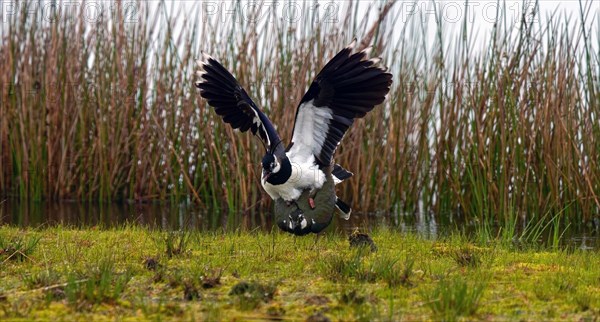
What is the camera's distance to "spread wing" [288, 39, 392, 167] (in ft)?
19.8

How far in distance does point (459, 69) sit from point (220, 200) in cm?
302

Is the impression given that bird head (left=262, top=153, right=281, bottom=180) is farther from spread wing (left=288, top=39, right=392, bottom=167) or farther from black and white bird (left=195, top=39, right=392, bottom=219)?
spread wing (left=288, top=39, right=392, bottom=167)

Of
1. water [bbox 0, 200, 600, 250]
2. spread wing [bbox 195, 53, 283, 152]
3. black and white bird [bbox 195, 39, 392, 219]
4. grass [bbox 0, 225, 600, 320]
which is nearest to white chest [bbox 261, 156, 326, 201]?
black and white bird [bbox 195, 39, 392, 219]

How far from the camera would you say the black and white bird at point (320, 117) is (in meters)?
5.96

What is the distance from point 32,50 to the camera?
10.2 meters

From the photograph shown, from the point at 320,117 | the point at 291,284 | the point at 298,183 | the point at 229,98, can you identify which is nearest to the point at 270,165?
the point at 298,183

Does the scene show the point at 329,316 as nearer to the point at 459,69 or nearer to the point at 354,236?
the point at 354,236

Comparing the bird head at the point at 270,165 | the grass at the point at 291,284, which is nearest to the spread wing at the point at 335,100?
the bird head at the point at 270,165

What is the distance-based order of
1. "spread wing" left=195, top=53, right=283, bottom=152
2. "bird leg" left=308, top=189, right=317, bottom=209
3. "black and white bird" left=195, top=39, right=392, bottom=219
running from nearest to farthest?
1. "black and white bird" left=195, top=39, right=392, bottom=219
2. "bird leg" left=308, top=189, right=317, bottom=209
3. "spread wing" left=195, top=53, right=283, bottom=152

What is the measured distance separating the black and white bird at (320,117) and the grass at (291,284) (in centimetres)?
54

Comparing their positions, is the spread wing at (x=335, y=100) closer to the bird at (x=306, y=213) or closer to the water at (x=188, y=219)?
the bird at (x=306, y=213)

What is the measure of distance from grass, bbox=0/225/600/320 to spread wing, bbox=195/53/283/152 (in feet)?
3.86

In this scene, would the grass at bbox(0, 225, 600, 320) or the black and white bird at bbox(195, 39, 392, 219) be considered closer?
the grass at bbox(0, 225, 600, 320)

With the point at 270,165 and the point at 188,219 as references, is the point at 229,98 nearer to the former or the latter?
the point at 270,165
